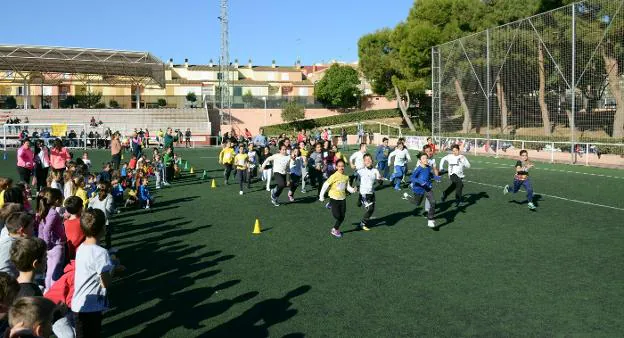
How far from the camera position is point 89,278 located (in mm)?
5348

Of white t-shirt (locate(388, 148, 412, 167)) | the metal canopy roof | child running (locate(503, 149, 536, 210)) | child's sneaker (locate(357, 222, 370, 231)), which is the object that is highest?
the metal canopy roof

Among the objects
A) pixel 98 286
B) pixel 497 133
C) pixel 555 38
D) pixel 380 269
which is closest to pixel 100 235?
pixel 98 286

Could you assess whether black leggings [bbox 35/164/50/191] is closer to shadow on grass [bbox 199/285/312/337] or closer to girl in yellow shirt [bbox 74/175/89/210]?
girl in yellow shirt [bbox 74/175/89/210]

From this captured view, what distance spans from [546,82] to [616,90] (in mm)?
5002

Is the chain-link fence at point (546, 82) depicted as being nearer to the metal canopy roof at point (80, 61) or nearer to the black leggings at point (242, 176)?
the black leggings at point (242, 176)

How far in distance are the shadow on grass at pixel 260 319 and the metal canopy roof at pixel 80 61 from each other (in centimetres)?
5350

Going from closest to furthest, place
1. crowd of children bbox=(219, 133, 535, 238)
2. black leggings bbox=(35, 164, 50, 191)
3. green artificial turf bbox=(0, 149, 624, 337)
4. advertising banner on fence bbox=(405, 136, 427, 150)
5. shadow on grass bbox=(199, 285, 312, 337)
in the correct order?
shadow on grass bbox=(199, 285, 312, 337), green artificial turf bbox=(0, 149, 624, 337), crowd of children bbox=(219, 133, 535, 238), black leggings bbox=(35, 164, 50, 191), advertising banner on fence bbox=(405, 136, 427, 150)

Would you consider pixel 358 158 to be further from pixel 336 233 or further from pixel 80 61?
pixel 80 61

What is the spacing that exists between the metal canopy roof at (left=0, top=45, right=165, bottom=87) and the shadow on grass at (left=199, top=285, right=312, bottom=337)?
53.5m

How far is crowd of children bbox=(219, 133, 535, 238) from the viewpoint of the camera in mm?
12391

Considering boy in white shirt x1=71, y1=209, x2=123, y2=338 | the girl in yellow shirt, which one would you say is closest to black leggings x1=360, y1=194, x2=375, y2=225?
the girl in yellow shirt

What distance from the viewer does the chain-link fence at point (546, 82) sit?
2572cm

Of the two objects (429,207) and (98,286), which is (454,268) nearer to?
(429,207)

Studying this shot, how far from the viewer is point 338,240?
38.6 ft
